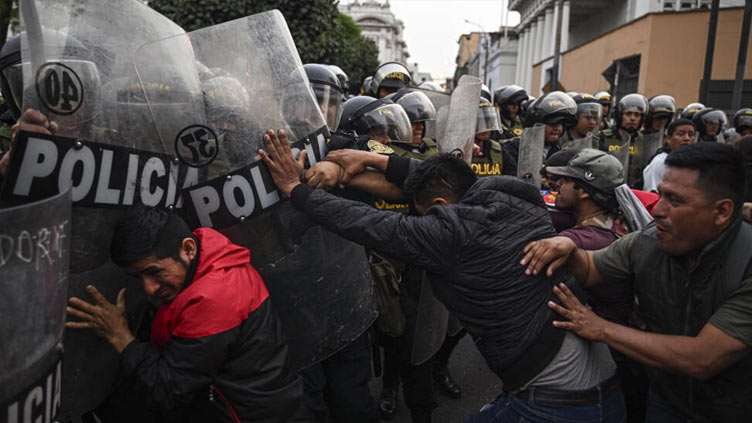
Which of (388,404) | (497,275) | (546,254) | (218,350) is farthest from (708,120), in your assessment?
(218,350)

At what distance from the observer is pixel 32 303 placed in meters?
1.13

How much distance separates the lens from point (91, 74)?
149 centimetres

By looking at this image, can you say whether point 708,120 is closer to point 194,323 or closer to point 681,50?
point 194,323

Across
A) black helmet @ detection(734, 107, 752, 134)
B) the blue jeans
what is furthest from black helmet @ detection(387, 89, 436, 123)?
black helmet @ detection(734, 107, 752, 134)

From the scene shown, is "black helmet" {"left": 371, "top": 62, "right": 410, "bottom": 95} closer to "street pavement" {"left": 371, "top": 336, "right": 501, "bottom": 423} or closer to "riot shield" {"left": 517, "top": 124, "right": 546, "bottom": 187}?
"riot shield" {"left": 517, "top": 124, "right": 546, "bottom": 187}

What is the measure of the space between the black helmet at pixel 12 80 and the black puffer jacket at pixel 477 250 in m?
1.02

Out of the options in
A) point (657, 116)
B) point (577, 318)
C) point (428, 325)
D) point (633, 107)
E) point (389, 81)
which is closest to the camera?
point (577, 318)

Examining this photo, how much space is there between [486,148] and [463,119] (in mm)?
1980

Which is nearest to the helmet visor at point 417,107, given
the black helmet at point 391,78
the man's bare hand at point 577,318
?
the black helmet at point 391,78

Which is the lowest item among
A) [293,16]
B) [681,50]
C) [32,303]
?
[32,303]

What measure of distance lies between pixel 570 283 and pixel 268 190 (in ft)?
3.84

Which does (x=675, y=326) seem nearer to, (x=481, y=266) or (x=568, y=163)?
(x=481, y=266)

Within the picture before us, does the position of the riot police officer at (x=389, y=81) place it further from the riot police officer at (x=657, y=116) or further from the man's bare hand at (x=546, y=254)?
the man's bare hand at (x=546, y=254)

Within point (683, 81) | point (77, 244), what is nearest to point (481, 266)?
point (77, 244)
